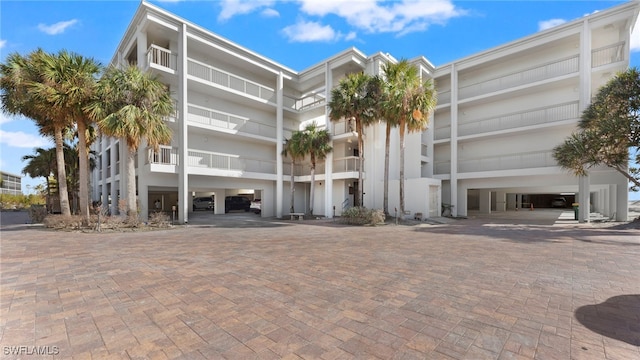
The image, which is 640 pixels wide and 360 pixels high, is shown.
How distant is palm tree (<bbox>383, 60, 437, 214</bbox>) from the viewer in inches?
605

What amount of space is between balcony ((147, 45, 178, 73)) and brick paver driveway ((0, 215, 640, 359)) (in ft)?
37.9

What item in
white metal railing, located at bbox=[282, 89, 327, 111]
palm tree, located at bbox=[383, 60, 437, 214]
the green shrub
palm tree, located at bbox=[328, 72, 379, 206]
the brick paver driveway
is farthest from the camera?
white metal railing, located at bbox=[282, 89, 327, 111]

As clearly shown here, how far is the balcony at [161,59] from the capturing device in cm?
1498

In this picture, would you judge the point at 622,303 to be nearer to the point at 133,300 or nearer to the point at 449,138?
the point at 133,300

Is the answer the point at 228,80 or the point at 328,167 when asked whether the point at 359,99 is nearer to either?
the point at 328,167

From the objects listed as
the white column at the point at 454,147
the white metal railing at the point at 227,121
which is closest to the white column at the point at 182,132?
the white metal railing at the point at 227,121

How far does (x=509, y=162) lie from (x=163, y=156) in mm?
22916

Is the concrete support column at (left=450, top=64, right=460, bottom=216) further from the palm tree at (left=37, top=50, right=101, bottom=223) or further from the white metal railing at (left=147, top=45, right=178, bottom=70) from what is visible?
the palm tree at (left=37, top=50, right=101, bottom=223)

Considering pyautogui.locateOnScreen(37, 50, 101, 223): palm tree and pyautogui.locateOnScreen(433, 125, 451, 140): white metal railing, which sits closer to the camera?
pyautogui.locateOnScreen(37, 50, 101, 223): palm tree

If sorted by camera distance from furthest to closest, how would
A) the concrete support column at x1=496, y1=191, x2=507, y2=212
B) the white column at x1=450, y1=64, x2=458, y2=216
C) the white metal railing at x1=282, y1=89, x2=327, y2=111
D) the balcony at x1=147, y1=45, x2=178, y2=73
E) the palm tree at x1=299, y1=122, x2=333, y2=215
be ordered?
the concrete support column at x1=496, y1=191, x2=507, y2=212, the white metal railing at x1=282, y1=89, x2=327, y2=111, the white column at x1=450, y1=64, x2=458, y2=216, the palm tree at x1=299, y1=122, x2=333, y2=215, the balcony at x1=147, y1=45, x2=178, y2=73

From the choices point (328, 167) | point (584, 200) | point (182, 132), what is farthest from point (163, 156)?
point (584, 200)

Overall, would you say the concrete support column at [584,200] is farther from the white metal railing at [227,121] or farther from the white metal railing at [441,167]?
the white metal railing at [227,121]

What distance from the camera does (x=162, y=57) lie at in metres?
15.9

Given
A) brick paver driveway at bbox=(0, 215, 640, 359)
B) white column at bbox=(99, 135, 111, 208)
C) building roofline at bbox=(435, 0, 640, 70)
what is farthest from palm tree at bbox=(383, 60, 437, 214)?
white column at bbox=(99, 135, 111, 208)
